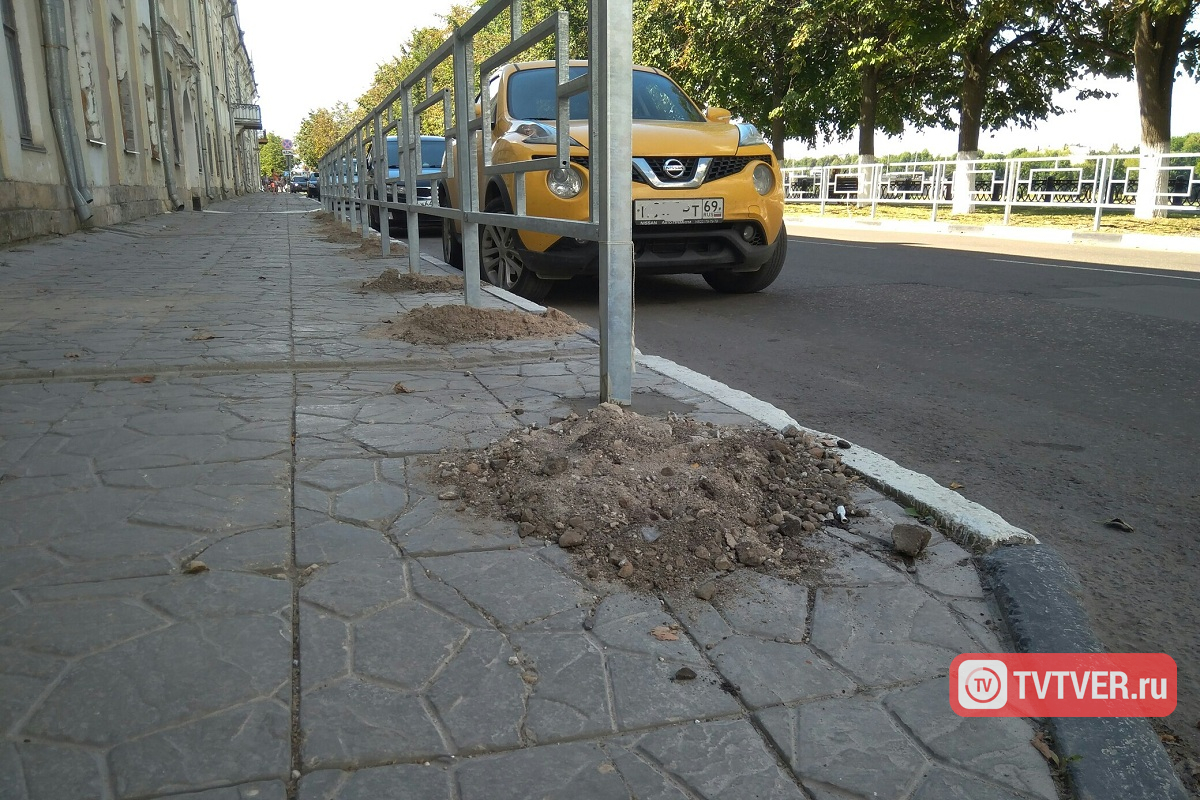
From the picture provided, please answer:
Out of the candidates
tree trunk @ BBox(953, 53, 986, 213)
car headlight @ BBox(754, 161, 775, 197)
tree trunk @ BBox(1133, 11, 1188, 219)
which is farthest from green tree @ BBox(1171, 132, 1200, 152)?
car headlight @ BBox(754, 161, 775, 197)

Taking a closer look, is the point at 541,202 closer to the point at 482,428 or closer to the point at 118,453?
the point at 482,428

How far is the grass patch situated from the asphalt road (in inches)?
310

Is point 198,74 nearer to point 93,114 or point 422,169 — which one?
point 93,114

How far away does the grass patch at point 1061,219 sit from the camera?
52.1ft

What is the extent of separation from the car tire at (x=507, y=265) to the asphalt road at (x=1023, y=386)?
35cm

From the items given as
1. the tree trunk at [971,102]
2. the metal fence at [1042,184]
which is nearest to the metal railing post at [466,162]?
the metal fence at [1042,184]

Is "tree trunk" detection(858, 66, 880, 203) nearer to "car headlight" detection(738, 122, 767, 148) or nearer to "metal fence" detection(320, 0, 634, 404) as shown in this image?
"car headlight" detection(738, 122, 767, 148)

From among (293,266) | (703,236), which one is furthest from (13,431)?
(293,266)

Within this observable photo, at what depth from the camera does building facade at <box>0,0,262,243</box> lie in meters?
11.6

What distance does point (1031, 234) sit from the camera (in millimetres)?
17031

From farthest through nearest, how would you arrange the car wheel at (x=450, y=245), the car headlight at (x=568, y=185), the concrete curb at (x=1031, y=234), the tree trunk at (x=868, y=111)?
the tree trunk at (x=868, y=111), the concrete curb at (x=1031, y=234), the car wheel at (x=450, y=245), the car headlight at (x=568, y=185)

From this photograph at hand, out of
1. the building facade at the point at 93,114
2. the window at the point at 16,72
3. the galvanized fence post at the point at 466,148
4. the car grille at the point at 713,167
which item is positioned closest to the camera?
the galvanized fence post at the point at 466,148

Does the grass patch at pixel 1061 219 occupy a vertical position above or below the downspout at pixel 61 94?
below

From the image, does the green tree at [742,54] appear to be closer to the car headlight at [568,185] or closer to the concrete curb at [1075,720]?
the car headlight at [568,185]
